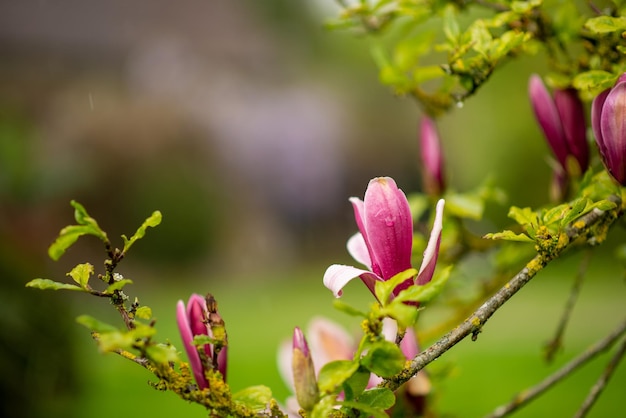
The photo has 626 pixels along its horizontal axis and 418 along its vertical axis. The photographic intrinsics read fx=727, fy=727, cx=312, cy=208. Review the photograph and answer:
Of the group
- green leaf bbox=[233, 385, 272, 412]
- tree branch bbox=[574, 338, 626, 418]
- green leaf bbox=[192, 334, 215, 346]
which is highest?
green leaf bbox=[192, 334, 215, 346]

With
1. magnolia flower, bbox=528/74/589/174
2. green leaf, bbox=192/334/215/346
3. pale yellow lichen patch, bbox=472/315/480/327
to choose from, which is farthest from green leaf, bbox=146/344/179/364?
magnolia flower, bbox=528/74/589/174

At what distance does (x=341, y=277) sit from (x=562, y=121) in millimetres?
507

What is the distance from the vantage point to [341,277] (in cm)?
69

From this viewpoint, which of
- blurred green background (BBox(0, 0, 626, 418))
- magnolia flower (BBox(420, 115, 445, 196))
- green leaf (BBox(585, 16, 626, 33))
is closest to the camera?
green leaf (BBox(585, 16, 626, 33))

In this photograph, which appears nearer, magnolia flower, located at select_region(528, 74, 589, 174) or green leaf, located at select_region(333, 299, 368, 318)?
green leaf, located at select_region(333, 299, 368, 318)

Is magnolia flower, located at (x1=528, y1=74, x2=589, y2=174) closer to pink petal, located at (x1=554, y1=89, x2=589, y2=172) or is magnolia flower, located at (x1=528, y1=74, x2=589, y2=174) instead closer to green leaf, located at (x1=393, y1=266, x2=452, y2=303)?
pink petal, located at (x1=554, y1=89, x2=589, y2=172)

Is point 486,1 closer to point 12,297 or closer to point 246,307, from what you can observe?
point 12,297

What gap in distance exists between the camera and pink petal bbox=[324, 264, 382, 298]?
0.68 meters

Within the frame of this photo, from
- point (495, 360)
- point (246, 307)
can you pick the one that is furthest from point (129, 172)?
point (495, 360)

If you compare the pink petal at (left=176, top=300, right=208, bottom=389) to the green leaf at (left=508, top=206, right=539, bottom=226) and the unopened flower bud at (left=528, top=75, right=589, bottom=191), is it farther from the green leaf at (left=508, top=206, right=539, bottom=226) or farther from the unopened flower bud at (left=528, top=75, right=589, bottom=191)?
the unopened flower bud at (left=528, top=75, right=589, bottom=191)

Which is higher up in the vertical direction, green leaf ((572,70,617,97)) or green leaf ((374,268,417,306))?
green leaf ((572,70,617,97))

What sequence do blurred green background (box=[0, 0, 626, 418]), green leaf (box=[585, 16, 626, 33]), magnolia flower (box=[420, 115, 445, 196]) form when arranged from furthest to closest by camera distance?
blurred green background (box=[0, 0, 626, 418]), magnolia flower (box=[420, 115, 445, 196]), green leaf (box=[585, 16, 626, 33])

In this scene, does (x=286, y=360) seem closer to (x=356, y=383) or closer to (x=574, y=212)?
(x=356, y=383)

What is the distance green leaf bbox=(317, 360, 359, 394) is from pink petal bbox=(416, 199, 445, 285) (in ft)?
0.41
